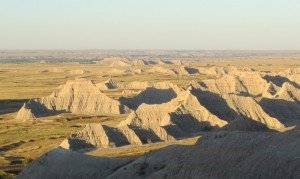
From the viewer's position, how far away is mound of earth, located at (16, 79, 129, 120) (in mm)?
115125

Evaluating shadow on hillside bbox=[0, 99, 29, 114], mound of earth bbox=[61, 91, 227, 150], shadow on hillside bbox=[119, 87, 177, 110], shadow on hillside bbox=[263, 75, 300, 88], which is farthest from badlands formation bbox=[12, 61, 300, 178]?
shadow on hillside bbox=[0, 99, 29, 114]

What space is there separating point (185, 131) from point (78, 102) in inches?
1693

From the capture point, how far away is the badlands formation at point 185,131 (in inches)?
1321

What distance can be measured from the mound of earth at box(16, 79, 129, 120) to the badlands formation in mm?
231

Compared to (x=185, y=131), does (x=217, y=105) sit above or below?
above

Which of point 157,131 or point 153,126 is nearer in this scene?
point 157,131

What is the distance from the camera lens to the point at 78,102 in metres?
120

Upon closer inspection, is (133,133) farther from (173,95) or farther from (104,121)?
(173,95)

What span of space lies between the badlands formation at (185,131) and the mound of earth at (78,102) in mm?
231

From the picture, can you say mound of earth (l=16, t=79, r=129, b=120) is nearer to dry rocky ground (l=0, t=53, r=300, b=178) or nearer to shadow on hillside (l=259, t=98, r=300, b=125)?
dry rocky ground (l=0, t=53, r=300, b=178)

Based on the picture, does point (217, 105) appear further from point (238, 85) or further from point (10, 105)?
point (10, 105)

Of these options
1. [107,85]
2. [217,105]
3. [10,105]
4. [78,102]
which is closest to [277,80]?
[107,85]

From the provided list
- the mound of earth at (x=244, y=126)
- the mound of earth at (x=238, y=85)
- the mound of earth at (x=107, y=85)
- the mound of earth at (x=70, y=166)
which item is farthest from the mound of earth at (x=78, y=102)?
the mound of earth at (x=70, y=166)

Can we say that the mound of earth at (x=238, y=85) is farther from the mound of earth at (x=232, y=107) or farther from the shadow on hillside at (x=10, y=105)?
the shadow on hillside at (x=10, y=105)
